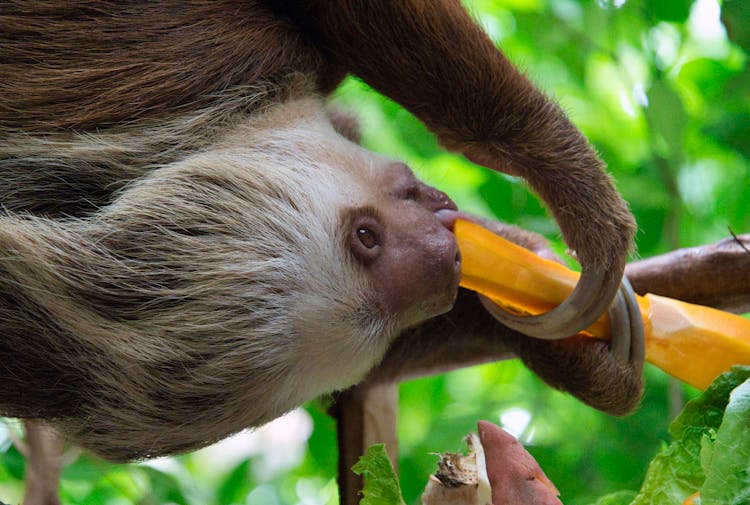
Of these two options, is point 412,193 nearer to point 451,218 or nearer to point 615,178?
point 451,218

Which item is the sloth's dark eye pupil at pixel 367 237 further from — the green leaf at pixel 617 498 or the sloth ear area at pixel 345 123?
the green leaf at pixel 617 498

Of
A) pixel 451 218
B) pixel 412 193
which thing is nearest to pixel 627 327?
pixel 451 218

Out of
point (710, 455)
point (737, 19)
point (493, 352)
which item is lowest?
point (493, 352)

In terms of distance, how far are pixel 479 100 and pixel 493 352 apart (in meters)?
0.79

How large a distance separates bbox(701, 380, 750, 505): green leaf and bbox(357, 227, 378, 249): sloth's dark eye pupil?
0.80 meters

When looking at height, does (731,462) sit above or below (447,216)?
above

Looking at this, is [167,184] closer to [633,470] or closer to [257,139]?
[257,139]

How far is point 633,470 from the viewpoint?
2.92 m

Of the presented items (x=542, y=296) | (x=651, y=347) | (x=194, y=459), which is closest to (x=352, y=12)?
(x=542, y=296)

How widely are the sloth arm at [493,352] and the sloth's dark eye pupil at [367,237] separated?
68 cm

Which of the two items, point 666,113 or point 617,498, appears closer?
point 617,498

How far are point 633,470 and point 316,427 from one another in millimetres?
1030

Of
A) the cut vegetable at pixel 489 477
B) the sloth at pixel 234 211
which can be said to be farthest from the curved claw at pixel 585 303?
the cut vegetable at pixel 489 477

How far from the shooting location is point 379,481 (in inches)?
64.1
